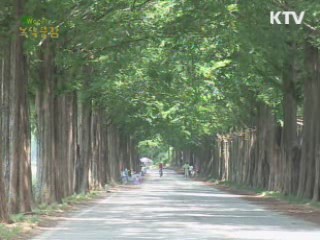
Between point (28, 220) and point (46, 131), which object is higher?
point (46, 131)

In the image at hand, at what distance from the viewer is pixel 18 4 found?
757 inches

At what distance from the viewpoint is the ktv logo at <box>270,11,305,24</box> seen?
19703mm

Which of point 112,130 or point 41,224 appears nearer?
point 41,224

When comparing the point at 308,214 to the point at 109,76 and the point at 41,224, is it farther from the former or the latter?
the point at 109,76

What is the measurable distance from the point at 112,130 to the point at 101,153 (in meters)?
9.83

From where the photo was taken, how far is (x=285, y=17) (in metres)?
20.7

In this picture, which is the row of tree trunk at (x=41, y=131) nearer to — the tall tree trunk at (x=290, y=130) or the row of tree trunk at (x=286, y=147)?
the tall tree trunk at (x=290, y=130)

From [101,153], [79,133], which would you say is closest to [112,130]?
[101,153]

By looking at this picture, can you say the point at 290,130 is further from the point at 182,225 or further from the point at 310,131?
the point at 182,225

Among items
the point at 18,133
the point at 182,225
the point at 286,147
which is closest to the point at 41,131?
the point at 18,133

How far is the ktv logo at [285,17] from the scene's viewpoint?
19.7 m

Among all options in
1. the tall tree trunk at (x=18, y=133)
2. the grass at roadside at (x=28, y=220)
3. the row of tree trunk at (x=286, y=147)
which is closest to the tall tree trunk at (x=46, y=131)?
the grass at roadside at (x=28, y=220)

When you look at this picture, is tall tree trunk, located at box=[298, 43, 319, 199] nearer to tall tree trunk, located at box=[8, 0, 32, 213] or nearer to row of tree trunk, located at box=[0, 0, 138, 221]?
row of tree trunk, located at box=[0, 0, 138, 221]

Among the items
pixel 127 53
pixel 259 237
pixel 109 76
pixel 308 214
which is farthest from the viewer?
pixel 109 76
